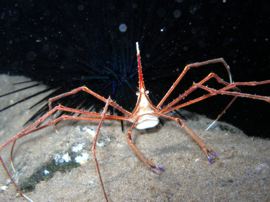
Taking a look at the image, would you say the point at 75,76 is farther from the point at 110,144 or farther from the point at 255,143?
the point at 255,143

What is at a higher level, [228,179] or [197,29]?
[197,29]

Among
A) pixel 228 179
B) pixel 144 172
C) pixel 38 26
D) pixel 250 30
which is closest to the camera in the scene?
pixel 228 179

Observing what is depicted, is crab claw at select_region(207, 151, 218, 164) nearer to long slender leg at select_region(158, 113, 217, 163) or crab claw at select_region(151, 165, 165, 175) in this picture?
long slender leg at select_region(158, 113, 217, 163)

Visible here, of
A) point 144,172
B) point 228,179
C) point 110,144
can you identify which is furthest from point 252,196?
point 110,144

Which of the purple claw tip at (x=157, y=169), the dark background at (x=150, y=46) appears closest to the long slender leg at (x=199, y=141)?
the purple claw tip at (x=157, y=169)

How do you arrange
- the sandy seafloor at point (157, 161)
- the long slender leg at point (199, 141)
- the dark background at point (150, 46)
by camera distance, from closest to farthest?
the sandy seafloor at point (157, 161) → the long slender leg at point (199, 141) → the dark background at point (150, 46)

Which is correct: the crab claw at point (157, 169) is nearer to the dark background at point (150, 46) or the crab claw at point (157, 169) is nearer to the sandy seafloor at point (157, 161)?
the sandy seafloor at point (157, 161)
